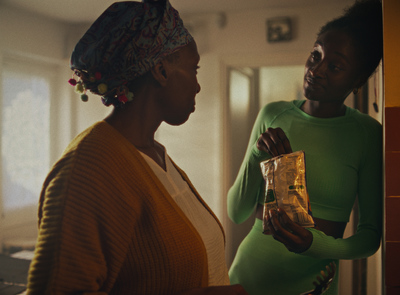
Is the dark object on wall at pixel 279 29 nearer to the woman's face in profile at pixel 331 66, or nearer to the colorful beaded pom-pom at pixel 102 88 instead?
the woman's face in profile at pixel 331 66

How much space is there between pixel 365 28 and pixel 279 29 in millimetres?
1736

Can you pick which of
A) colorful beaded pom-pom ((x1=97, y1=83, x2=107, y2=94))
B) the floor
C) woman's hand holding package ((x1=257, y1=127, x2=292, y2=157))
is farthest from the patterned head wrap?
the floor

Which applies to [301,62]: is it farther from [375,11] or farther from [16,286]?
[16,286]

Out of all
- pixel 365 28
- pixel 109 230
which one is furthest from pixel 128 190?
pixel 365 28

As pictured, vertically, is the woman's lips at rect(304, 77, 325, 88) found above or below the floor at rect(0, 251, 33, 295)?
above

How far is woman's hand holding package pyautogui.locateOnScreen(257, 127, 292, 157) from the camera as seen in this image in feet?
2.80

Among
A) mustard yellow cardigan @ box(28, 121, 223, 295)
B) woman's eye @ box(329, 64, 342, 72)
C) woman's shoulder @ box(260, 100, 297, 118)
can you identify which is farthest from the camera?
woman's shoulder @ box(260, 100, 297, 118)

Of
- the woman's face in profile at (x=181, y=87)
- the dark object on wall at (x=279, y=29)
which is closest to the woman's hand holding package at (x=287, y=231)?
the woman's face in profile at (x=181, y=87)

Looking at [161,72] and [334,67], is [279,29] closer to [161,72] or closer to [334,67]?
[334,67]

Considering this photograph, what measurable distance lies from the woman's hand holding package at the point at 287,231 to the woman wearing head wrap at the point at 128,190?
5.8 inches

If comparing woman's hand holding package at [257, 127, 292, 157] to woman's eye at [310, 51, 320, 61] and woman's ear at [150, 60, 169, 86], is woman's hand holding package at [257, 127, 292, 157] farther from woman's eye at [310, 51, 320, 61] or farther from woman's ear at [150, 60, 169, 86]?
woman's ear at [150, 60, 169, 86]

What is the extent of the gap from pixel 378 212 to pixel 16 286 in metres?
1.54

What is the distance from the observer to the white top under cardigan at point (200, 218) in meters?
0.69

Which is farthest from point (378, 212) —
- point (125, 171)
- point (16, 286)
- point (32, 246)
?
point (32, 246)
